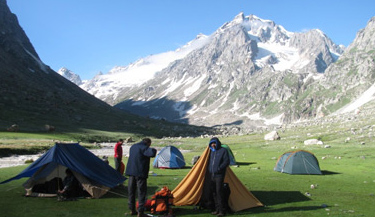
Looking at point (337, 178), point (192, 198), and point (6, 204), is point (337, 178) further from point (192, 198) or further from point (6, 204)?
point (6, 204)

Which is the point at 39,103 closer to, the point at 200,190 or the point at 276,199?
the point at 200,190

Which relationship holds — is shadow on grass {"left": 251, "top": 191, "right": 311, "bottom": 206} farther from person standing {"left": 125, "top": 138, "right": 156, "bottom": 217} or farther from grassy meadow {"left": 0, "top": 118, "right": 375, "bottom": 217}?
person standing {"left": 125, "top": 138, "right": 156, "bottom": 217}

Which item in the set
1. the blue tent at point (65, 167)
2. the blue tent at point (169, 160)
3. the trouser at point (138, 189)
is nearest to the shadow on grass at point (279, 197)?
the trouser at point (138, 189)

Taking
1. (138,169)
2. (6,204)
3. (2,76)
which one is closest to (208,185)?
(138,169)

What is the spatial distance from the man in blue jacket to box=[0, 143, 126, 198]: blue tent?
7821 millimetres

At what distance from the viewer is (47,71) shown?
192875mm

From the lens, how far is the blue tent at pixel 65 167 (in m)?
19.5

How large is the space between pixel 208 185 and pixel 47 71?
7840 inches

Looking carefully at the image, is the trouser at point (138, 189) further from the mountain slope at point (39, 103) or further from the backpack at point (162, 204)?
the mountain slope at point (39, 103)

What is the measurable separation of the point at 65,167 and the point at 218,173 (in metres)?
10.5

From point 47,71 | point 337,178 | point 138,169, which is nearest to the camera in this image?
point 138,169

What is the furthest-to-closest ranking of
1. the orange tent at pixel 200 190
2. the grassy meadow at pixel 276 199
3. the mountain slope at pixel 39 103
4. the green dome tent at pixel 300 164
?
the mountain slope at pixel 39 103
the green dome tent at pixel 300 164
the orange tent at pixel 200 190
the grassy meadow at pixel 276 199

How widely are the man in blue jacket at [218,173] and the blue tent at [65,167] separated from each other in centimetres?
782

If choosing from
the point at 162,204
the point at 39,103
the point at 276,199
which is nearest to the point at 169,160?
the point at 276,199
